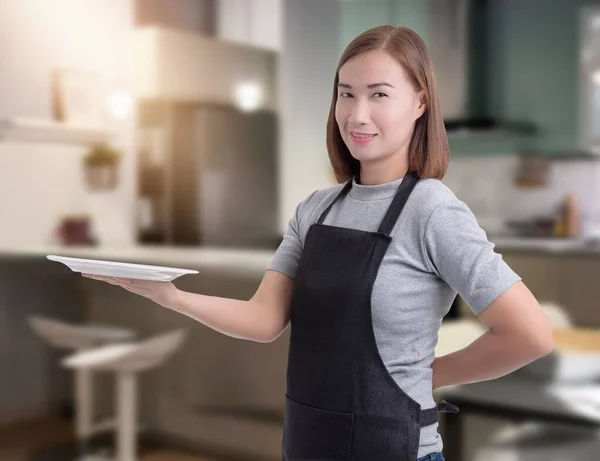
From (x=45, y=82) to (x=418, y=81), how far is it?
159 centimetres

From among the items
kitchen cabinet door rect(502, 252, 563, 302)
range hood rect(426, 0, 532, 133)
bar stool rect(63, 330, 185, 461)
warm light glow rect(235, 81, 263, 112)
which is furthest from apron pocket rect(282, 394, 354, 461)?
range hood rect(426, 0, 532, 133)

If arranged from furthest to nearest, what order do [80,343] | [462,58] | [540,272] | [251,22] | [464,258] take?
[462,58] < [540,272] < [251,22] < [80,343] < [464,258]

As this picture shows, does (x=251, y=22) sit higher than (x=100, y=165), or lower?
higher

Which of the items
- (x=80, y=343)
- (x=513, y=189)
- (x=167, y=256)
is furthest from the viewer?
(x=513, y=189)

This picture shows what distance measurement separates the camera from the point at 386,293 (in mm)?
812

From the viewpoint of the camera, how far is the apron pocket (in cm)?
84

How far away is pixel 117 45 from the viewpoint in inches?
90.4

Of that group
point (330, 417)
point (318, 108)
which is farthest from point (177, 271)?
point (318, 108)

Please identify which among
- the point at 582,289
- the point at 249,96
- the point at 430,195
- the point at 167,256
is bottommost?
the point at 582,289

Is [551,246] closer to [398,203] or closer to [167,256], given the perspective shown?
[167,256]

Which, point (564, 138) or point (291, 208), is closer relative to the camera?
point (291, 208)

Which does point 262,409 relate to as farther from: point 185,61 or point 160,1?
point 160,1

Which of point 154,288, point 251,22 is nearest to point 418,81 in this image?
point 154,288

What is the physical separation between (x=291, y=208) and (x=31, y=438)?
107 cm
